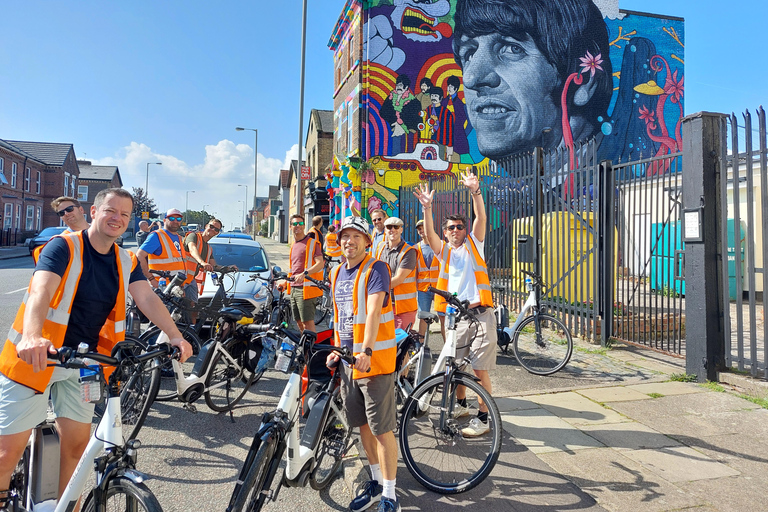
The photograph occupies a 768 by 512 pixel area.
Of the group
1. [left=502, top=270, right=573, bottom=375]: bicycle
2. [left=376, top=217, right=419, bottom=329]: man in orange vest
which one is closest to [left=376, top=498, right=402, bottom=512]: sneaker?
[left=376, top=217, right=419, bottom=329]: man in orange vest

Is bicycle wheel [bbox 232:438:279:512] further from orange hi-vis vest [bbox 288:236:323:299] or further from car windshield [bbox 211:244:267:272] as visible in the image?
car windshield [bbox 211:244:267:272]

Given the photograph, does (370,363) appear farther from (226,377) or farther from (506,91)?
(506,91)

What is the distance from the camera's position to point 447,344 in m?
3.97

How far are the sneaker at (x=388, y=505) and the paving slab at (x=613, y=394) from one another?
3115 mm

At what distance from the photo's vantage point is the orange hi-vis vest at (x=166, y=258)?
22.4 ft

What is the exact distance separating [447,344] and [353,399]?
1.03m

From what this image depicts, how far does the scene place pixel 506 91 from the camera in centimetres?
2084

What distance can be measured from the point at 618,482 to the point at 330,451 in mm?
1988

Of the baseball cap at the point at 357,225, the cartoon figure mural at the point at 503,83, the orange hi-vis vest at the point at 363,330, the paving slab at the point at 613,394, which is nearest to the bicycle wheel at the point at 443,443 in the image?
the orange hi-vis vest at the point at 363,330

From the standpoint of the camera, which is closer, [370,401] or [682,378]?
[370,401]

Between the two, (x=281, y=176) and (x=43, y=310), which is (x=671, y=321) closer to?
(x=43, y=310)

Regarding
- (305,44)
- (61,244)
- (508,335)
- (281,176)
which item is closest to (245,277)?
(508,335)

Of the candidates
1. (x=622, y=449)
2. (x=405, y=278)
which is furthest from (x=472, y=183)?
(x=622, y=449)

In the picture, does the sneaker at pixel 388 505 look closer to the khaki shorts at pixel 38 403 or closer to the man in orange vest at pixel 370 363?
the man in orange vest at pixel 370 363
